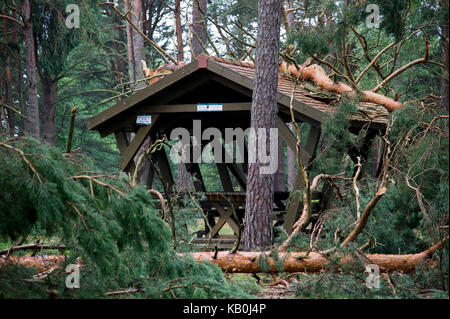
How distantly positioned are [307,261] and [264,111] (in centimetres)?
301

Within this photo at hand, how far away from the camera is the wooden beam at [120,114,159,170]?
11.8 m

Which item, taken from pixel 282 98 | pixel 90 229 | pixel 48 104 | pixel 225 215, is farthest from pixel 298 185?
pixel 48 104

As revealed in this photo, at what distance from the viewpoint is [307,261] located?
6.71 metres

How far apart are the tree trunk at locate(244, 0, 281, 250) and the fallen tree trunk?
1.91m

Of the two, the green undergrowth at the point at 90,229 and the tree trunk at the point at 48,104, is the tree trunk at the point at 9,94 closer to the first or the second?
the tree trunk at the point at 48,104

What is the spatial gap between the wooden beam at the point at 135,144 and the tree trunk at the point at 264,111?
3327mm

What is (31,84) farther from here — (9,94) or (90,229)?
(90,229)

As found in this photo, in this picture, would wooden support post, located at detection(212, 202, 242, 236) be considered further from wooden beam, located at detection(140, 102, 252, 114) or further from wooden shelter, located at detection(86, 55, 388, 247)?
wooden beam, located at detection(140, 102, 252, 114)

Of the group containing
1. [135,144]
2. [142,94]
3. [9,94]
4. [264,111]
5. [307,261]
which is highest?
[9,94]

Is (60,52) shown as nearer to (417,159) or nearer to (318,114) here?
(318,114)

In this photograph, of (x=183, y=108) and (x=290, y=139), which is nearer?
(x=290, y=139)

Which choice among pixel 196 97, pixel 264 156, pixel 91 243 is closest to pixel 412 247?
pixel 264 156

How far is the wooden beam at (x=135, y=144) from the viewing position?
463 inches

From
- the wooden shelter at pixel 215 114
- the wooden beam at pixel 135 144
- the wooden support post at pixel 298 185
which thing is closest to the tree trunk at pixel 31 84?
the wooden shelter at pixel 215 114
